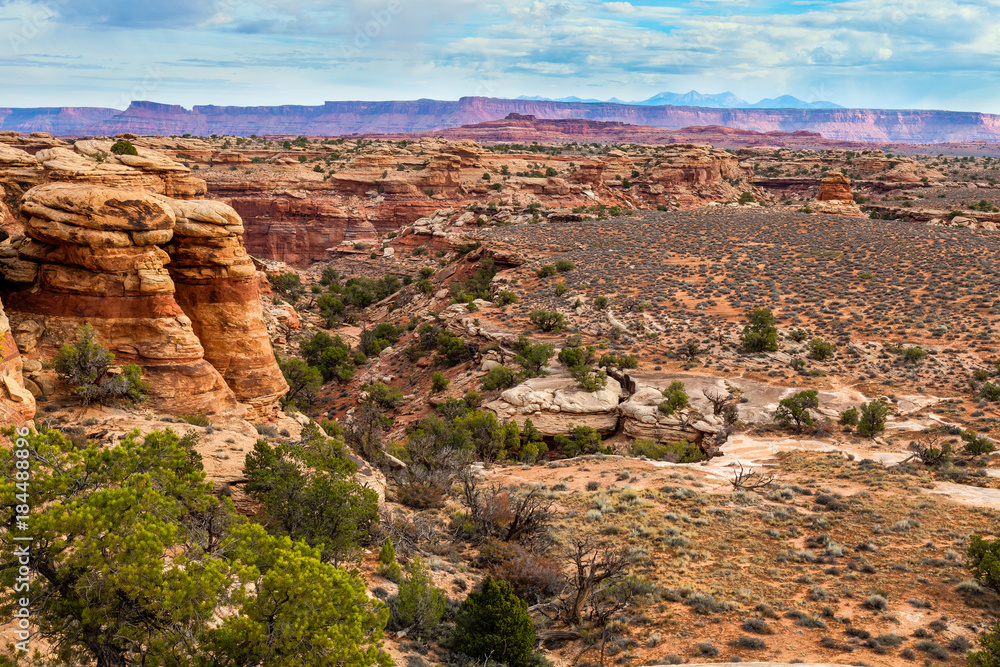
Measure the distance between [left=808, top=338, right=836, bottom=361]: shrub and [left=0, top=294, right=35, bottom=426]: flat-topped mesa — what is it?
26217mm

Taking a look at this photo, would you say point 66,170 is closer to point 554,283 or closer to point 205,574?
point 205,574

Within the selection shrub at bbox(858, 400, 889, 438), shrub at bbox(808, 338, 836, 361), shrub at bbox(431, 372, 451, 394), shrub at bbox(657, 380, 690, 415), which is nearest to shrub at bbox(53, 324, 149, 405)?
shrub at bbox(431, 372, 451, 394)

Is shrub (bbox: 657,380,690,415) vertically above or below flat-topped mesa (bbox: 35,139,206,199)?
below

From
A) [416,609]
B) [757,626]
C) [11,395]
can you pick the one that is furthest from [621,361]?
[11,395]

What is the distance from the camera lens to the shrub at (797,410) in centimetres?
2134

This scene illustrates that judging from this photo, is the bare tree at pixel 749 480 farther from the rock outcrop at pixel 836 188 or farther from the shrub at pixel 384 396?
the rock outcrop at pixel 836 188

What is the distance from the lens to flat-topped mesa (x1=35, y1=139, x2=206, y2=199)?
15.2 meters

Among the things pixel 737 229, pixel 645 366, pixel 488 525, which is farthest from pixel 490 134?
pixel 488 525

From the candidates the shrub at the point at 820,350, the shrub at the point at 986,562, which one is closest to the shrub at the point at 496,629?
the shrub at the point at 986,562

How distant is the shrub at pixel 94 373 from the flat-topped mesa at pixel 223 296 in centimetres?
271

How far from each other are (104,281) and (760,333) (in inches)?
955

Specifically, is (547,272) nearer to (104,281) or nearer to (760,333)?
(760,333)

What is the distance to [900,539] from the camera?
44.3ft

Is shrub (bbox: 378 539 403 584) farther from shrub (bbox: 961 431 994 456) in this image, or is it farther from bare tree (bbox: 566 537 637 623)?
shrub (bbox: 961 431 994 456)
